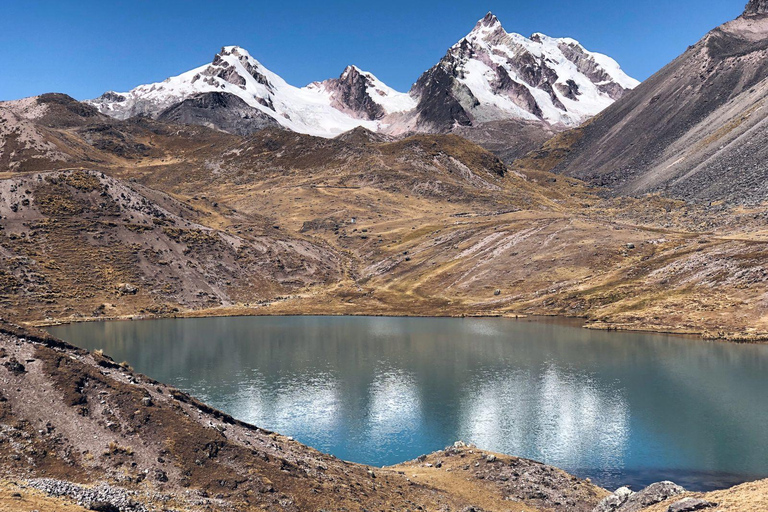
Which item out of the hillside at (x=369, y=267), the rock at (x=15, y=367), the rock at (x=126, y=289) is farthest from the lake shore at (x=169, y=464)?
the rock at (x=126, y=289)

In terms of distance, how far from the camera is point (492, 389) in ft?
238

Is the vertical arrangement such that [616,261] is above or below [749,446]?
above

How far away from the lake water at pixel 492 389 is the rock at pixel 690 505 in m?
17.0

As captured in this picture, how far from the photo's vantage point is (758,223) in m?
162

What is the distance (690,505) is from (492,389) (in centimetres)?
4327

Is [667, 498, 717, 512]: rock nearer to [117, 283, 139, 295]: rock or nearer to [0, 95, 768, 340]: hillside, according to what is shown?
[0, 95, 768, 340]: hillside

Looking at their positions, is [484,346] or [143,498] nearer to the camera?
[143,498]

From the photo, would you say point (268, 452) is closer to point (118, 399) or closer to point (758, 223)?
point (118, 399)

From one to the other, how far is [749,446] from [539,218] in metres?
149

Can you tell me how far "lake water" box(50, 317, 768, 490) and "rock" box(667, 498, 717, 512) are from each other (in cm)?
1697

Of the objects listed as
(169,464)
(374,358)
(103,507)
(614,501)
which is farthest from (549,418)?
(103,507)

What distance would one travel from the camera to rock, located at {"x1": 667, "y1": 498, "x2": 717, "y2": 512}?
29.2 meters

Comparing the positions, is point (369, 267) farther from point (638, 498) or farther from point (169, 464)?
point (169, 464)

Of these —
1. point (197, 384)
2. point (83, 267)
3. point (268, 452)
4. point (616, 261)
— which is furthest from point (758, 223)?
point (83, 267)
